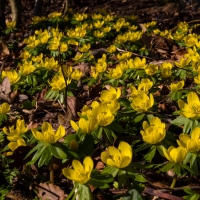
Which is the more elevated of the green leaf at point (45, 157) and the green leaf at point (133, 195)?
the green leaf at point (45, 157)

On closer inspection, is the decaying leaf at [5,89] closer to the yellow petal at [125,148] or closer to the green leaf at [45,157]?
the green leaf at [45,157]

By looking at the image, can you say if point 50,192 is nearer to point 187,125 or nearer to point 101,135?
point 101,135

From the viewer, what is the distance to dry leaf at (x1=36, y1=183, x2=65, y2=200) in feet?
5.50

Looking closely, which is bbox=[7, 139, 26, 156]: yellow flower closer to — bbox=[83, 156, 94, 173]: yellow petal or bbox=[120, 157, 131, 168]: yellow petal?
bbox=[83, 156, 94, 173]: yellow petal

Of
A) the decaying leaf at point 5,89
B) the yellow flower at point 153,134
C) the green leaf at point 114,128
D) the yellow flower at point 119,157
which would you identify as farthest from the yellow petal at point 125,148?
the decaying leaf at point 5,89

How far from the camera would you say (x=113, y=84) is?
2.67m

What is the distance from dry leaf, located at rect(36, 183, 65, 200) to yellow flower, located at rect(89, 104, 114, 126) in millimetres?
386

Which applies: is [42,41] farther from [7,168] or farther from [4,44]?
[7,168]

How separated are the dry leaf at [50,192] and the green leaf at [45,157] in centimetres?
25

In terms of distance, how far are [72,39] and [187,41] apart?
51.2 inches

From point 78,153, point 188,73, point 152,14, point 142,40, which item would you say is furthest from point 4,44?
point 152,14

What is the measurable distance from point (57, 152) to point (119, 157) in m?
0.27

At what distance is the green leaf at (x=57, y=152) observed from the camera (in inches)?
58.0

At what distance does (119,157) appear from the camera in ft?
4.70
